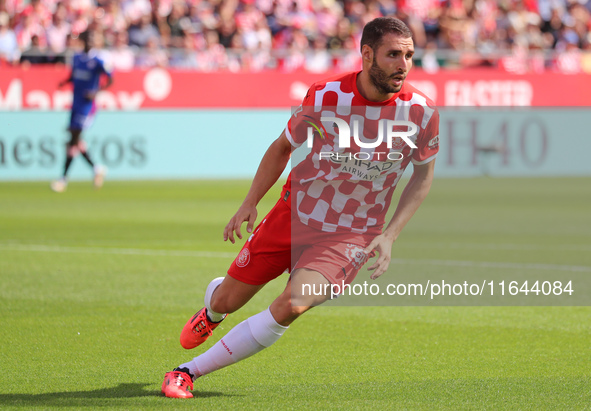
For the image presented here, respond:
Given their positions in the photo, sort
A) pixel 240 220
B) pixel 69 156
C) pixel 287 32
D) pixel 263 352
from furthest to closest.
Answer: pixel 287 32, pixel 69 156, pixel 263 352, pixel 240 220

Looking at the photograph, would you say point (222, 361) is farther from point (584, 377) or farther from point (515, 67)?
point (515, 67)

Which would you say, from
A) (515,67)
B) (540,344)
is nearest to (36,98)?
(515,67)

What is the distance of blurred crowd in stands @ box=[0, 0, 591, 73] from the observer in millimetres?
19469

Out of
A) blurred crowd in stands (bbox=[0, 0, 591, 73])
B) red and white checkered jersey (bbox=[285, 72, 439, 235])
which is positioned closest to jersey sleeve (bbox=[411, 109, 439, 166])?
red and white checkered jersey (bbox=[285, 72, 439, 235])

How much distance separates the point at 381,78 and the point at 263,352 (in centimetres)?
217

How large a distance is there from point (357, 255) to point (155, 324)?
2458 millimetres

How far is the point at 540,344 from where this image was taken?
20.5 feet

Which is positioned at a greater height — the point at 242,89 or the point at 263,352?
the point at 242,89

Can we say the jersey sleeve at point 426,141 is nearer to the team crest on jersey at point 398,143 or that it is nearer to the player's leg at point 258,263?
the team crest on jersey at point 398,143

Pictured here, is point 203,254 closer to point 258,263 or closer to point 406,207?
point 258,263

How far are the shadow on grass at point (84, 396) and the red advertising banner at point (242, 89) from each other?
569 inches

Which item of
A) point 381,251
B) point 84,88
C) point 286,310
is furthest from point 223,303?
point 84,88

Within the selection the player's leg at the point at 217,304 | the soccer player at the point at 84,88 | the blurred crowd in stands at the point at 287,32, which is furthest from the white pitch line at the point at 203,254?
the blurred crowd in stands at the point at 287,32

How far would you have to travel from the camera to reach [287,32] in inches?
881
